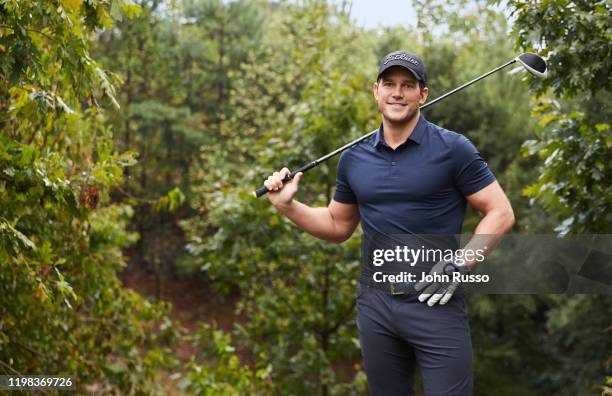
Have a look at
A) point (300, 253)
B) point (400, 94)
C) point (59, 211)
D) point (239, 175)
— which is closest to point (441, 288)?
point (400, 94)

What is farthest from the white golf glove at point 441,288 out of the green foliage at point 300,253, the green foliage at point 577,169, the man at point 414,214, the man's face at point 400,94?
the green foliage at point 300,253

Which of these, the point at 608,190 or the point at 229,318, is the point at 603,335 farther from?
the point at 229,318

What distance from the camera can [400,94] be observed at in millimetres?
2955

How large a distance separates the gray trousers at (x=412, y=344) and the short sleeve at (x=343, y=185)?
40 centimetres

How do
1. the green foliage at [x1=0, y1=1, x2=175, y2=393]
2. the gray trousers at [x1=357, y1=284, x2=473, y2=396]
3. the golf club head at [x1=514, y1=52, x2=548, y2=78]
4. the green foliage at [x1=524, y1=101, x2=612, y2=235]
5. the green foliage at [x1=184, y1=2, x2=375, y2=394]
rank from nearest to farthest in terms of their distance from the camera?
the gray trousers at [x1=357, y1=284, x2=473, y2=396], the golf club head at [x1=514, y1=52, x2=548, y2=78], the green foliage at [x1=0, y1=1, x2=175, y2=393], the green foliage at [x1=524, y1=101, x2=612, y2=235], the green foliage at [x1=184, y1=2, x2=375, y2=394]

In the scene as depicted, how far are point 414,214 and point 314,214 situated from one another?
21.2 inches

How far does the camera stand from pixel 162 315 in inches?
311

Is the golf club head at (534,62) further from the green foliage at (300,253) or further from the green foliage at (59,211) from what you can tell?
the green foliage at (300,253)

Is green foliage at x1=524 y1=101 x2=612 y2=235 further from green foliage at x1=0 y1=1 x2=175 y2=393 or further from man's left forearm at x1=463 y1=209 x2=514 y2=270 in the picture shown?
green foliage at x1=0 y1=1 x2=175 y2=393

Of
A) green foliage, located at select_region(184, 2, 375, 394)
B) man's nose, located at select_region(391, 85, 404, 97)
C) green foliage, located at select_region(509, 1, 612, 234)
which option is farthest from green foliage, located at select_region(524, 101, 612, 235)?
green foliage, located at select_region(184, 2, 375, 394)

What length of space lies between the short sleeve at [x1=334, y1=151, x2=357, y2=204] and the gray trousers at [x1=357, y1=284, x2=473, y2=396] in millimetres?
402

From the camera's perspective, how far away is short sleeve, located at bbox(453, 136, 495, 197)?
2.85 meters

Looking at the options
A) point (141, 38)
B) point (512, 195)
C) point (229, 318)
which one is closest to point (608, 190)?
point (512, 195)

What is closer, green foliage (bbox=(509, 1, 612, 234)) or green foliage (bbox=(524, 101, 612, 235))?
green foliage (bbox=(509, 1, 612, 234))
